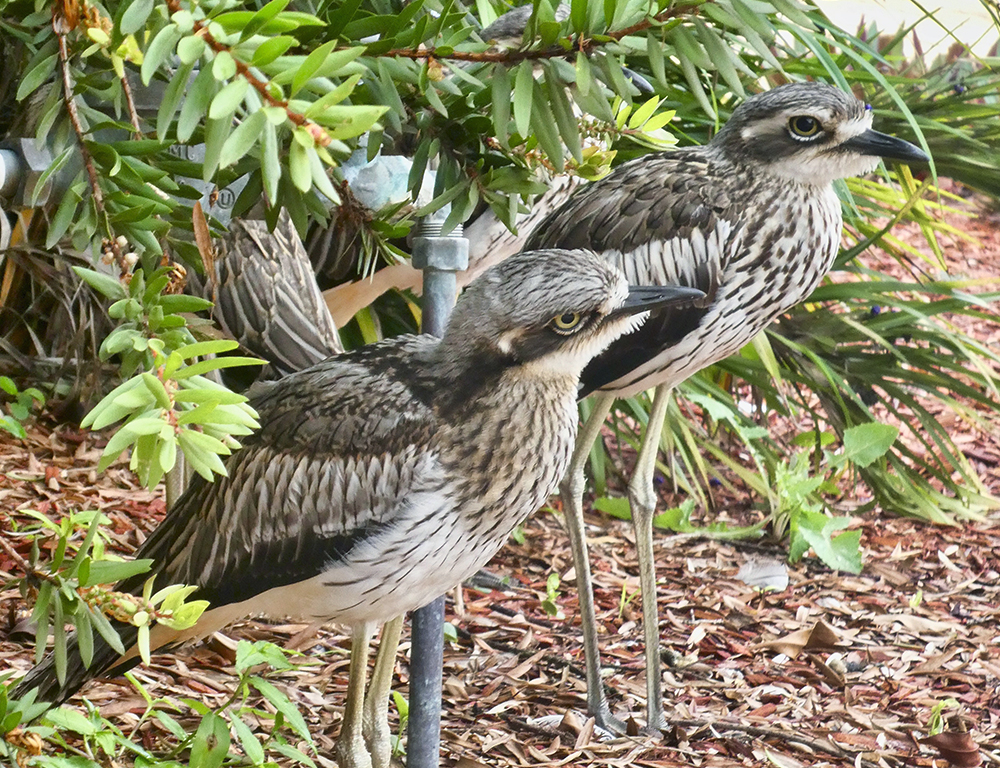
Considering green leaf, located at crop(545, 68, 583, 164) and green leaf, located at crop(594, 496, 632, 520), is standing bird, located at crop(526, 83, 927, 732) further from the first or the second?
green leaf, located at crop(594, 496, 632, 520)

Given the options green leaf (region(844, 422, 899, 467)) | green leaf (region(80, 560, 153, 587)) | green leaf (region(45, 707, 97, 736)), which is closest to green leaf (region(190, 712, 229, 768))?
green leaf (region(45, 707, 97, 736))

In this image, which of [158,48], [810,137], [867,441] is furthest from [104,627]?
[867,441]

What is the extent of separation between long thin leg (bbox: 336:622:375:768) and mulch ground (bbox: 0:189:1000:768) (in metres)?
0.17

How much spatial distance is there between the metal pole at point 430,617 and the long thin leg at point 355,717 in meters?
0.13

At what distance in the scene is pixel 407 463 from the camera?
2143 mm

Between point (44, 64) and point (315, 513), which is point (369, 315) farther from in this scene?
point (44, 64)

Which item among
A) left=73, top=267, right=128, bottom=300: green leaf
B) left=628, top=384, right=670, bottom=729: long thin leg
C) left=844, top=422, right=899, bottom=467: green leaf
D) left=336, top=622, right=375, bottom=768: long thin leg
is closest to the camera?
left=73, top=267, right=128, bottom=300: green leaf

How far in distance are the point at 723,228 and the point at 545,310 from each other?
3.01ft

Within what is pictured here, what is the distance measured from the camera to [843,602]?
3818 millimetres

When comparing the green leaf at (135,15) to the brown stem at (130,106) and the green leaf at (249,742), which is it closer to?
the brown stem at (130,106)

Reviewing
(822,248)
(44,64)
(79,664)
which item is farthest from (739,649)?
(44,64)

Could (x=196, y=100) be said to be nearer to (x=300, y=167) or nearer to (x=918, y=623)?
(x=300, y=167)

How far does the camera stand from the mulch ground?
285 centimetres

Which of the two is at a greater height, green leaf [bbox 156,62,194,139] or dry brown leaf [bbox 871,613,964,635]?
green leaf [bbox 156,62,194,139]
